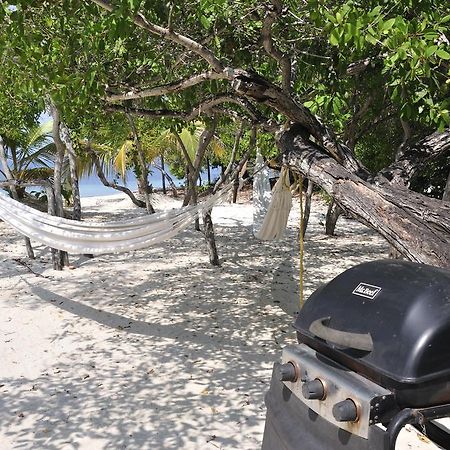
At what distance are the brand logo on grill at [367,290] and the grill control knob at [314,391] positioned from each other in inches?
7.4

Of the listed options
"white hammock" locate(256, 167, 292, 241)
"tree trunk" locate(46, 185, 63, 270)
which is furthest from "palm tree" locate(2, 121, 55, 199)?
"white hammock" locate(256, 167, 292, 241)

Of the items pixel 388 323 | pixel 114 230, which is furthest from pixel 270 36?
pixel 388 323

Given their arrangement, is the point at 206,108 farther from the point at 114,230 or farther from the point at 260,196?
the point at 260,196

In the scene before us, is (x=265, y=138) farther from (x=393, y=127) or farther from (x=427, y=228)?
(x=427, y=228)

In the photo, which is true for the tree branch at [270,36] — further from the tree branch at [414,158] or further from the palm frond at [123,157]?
the palm frond at [123,157]

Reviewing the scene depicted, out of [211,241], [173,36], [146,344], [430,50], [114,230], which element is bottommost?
[146,344]

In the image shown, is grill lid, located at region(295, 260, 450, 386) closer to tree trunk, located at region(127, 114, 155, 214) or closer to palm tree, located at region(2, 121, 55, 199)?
tree trunk, located at region(127, 114, 155, 214)

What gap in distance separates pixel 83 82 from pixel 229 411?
183 centimetres

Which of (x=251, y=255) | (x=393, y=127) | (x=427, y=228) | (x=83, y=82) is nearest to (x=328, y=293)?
(x=427, y=228)

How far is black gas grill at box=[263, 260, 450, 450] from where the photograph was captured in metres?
0.81

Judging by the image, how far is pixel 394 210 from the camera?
5.89ft

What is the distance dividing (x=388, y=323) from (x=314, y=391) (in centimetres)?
18

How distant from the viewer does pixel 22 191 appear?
8797mm

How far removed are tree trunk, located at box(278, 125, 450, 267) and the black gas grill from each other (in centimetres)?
61
